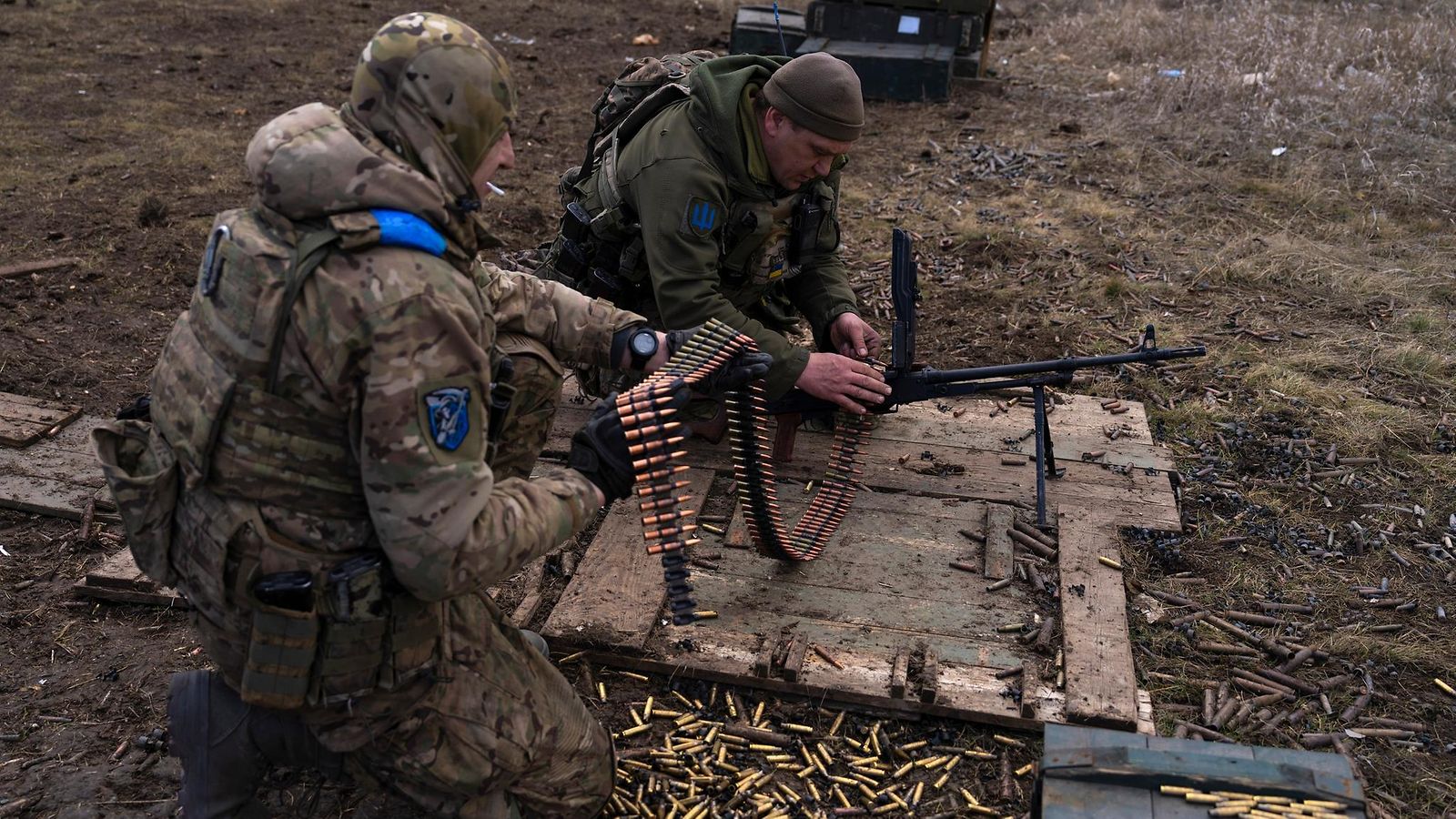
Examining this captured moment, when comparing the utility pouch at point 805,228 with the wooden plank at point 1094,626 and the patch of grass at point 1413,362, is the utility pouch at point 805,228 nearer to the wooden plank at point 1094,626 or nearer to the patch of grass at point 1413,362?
the wooden plank at point 1094,626

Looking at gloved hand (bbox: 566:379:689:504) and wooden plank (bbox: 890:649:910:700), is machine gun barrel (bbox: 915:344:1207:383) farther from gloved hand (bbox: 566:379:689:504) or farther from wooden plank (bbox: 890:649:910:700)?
Result: gloved hand (bbox: 566:379:689:504)

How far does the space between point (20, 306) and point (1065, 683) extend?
23.9 ft

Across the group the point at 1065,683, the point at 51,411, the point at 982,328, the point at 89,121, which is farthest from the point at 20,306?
the point at 1065,683

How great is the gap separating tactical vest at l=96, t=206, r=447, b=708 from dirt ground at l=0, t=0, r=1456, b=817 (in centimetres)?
107

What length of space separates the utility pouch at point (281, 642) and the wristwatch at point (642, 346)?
1770mm

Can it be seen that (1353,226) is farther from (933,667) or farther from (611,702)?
(611,702)

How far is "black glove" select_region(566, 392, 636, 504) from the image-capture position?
381 cm

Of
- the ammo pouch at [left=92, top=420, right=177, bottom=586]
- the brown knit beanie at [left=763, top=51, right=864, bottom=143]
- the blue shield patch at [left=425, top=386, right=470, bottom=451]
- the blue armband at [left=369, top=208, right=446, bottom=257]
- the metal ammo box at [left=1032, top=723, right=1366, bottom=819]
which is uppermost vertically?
the blue armband at [left=369, top=208, right=446, bottom=257]

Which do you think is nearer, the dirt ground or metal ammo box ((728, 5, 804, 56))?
the dirt ground

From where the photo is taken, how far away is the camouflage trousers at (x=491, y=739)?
11.9ft

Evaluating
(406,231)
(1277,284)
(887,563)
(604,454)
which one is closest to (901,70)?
(1277,284)

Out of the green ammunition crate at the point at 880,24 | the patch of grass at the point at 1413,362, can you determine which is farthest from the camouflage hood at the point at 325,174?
the green ammunition crate at the point at 880,24

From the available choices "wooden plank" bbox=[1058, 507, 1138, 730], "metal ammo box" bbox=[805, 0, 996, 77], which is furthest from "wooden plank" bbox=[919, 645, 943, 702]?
"metal ammo box" bbox=[805, 0, 996, 77]

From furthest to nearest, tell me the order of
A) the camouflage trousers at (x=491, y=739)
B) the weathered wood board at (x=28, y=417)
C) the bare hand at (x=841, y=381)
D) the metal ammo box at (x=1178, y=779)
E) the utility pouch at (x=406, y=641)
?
1. the weathered wood board at (x=28, y=417)
2. the bare hand at (x=841, y=381)
3. the camouflage trousers at (x=491, y=739)
4. the utility pouch at (x=406, y=641)
5. the metal ammo box at (x=1178, y=779)
